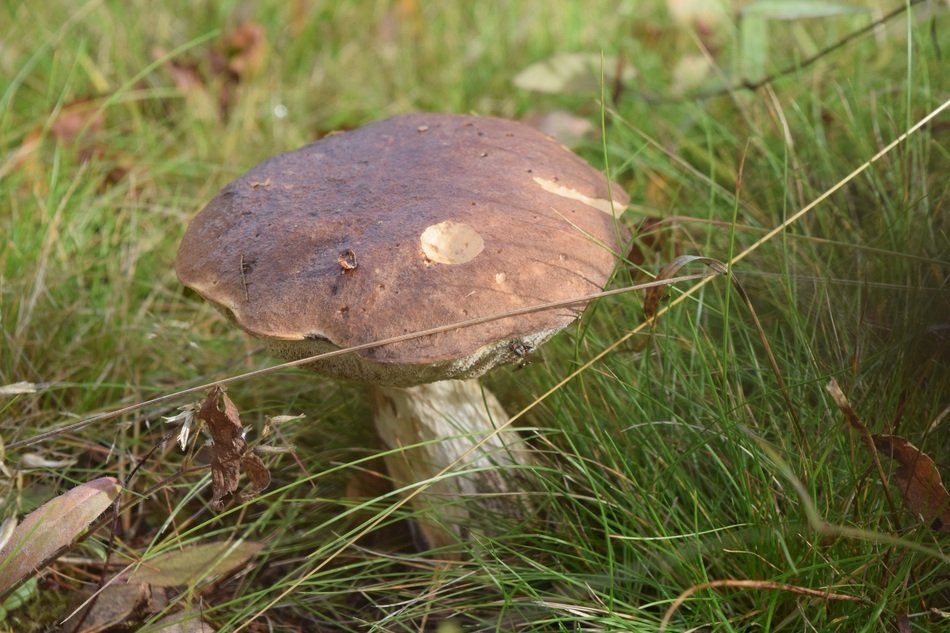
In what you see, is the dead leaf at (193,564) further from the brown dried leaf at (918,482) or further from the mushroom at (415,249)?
the brown dried leaf at (918,482)

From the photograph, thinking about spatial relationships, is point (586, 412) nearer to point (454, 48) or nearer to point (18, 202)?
point (18, 202)

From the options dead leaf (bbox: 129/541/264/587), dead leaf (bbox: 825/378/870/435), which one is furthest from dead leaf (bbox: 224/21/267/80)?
dead leaf (bbox: 825/378/870/435)

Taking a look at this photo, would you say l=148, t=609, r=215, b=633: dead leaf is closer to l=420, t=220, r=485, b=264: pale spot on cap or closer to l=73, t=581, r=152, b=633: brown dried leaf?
l=73, t=581, r=152, b=633: brown dried leaf

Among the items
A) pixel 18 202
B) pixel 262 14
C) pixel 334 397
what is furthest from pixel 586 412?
pixel 262 14

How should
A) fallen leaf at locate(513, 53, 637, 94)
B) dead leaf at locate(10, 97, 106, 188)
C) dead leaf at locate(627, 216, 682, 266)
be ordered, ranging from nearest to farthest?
dead leaf at locate(627, 216, 682, 266)
fallen leaf at locate(513, 53, 637, 94)
dead leaf at locate(10, 97, 106, 188)

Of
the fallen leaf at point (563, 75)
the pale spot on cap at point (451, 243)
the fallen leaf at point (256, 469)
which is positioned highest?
the pale spot on cap at point (451, 243)

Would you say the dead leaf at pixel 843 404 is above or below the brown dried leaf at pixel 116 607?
above

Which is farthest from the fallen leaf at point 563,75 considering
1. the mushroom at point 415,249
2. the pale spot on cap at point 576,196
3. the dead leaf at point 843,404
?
the dead leaf at point 843,404

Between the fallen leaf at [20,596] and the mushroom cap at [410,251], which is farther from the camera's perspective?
the fallen leaf at [20,596]
